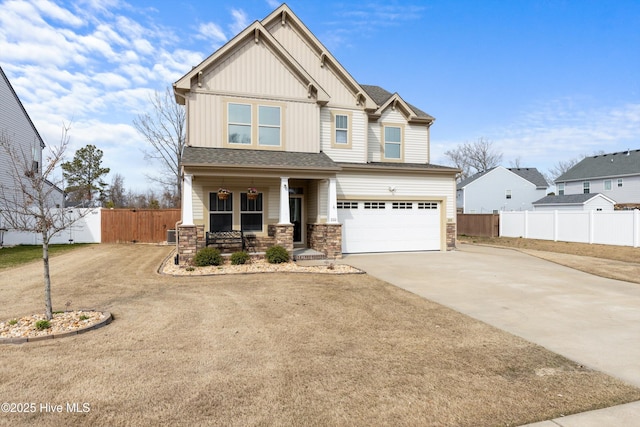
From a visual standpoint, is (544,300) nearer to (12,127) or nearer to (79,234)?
(79,234)

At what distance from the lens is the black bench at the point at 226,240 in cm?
1244

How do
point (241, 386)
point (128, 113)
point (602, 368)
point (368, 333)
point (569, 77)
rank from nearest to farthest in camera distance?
1. point (241, 386)
2. point (602, 368)
3. point (368, 333)
4. point (569, 77)
5. point (128, 113)

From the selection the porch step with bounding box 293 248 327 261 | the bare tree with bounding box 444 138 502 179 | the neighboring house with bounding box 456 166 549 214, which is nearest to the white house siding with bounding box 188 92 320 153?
the porch step with bounding box 293 248 327 261

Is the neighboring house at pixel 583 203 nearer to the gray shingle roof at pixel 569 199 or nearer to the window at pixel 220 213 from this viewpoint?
the gray shingle roof at pixel 569 199

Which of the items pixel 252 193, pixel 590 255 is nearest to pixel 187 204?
pixel 252 193

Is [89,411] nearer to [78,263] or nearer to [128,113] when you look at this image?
[78,263]

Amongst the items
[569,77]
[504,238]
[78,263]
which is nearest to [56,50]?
[78,263]

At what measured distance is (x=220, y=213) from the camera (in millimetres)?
13070

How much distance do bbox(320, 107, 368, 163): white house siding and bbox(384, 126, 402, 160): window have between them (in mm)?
1498

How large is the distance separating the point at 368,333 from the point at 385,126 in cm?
1283

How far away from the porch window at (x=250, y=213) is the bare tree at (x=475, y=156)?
44.4m

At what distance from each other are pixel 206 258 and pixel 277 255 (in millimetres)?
2215

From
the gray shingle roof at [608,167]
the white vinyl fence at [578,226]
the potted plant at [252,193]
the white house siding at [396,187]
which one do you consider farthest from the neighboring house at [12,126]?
the gray shingle roof at [608,167]

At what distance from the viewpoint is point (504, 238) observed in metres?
23.2
